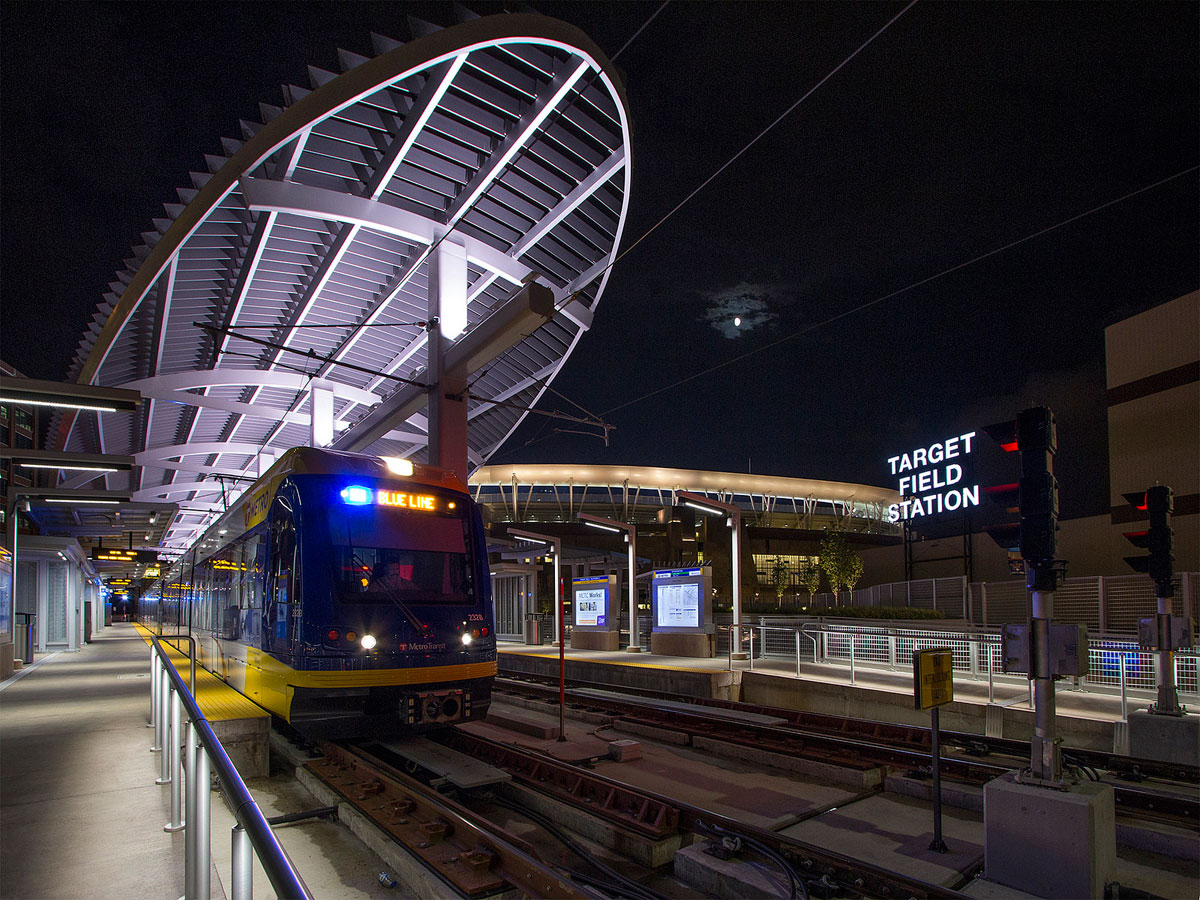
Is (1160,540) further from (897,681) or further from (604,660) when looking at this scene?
(604,660)

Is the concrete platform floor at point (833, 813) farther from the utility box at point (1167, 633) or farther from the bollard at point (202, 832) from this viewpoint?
the utility box at point (1167, 633)

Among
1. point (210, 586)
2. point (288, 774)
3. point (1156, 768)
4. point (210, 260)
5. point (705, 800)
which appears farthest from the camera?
point (210, 260)

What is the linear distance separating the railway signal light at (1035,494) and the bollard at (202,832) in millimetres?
5787

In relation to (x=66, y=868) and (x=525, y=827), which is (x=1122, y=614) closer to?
(x=525, y=827)

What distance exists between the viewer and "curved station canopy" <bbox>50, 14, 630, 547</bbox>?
1477cm

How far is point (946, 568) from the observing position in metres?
37.3

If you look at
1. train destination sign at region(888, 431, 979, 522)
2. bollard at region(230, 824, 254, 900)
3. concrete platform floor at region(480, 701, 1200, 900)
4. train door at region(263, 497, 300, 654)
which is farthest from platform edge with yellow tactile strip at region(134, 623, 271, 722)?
train destination sign at region(888, 431, 979, 522)

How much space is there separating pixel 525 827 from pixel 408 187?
15283 mm

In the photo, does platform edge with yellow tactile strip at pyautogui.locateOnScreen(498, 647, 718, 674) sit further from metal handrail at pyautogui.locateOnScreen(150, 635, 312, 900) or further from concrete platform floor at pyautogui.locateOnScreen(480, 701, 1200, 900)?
metal handrail at pyautogui.locateOnScreen(150, 635, 312, 900)

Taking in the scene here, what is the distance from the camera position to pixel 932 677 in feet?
21.3

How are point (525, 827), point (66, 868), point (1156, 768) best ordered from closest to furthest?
point (66, 868)
point (525, 827)
point (1156, 768)

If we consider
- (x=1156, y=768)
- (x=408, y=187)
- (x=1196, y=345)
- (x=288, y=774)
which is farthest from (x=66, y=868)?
(x=1196, y=345)

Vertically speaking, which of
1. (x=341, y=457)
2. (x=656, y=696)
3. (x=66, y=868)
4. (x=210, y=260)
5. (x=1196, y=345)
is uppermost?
(x=210, y=260)

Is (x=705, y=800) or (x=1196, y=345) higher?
(x=1196, y=345)
